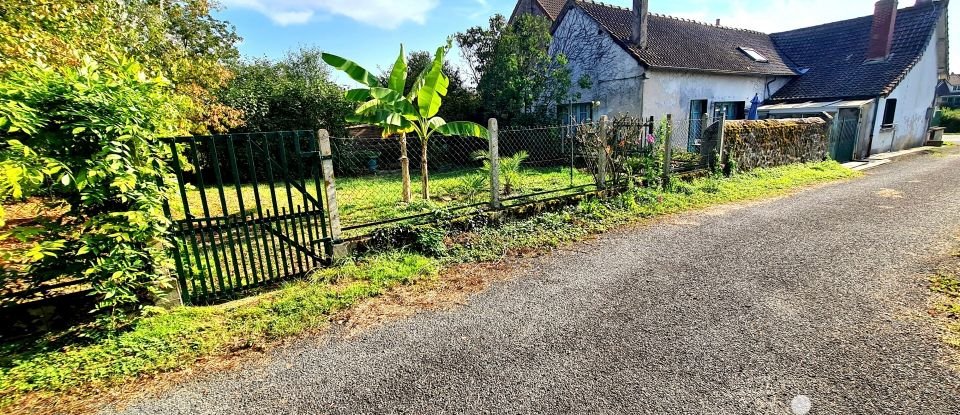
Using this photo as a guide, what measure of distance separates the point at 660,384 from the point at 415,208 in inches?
207

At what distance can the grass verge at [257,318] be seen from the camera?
3.12 m

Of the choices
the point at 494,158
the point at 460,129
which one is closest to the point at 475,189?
the point at 460,129

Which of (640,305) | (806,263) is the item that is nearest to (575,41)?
(806,263)

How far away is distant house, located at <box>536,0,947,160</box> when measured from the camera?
1451 cm

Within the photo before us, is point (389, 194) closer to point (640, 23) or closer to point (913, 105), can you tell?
point (640, 23)

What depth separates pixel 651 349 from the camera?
3268 mm

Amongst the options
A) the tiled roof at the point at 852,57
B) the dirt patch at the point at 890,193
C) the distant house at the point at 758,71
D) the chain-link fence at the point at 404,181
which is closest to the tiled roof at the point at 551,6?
the distant house at the point at 758,71

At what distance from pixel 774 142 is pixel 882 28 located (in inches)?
438

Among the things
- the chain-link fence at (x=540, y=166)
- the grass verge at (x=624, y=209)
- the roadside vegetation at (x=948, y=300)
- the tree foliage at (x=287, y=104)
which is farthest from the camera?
the tree foliage at (x=287, y=104)

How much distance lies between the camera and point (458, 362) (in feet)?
10.5

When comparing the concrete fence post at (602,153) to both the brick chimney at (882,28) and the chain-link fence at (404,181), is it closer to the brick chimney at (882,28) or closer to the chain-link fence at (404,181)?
the chain-link fence at (404,181)

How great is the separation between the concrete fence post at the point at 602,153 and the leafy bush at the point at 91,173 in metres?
6.88

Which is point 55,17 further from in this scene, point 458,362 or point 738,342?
point 738,342

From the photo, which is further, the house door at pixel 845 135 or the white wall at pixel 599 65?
the white wall at pixel 599 65
